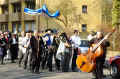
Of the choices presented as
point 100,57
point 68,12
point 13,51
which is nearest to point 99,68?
point 100,57

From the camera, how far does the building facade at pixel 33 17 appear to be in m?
37.2

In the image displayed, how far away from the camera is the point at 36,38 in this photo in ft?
34.2

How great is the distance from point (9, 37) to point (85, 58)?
6.80 metres

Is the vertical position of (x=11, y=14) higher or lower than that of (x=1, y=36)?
higher

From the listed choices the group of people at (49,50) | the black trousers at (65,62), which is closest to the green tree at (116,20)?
the group of people at (49,50)

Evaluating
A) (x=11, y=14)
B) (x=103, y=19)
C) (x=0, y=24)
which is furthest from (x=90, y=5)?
(x=0, y=24)

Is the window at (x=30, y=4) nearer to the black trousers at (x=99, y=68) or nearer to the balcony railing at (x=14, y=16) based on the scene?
the balcony railing at (x=14, y=16)

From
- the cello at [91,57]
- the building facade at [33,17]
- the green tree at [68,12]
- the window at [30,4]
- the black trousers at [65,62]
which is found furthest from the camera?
the window at [30,4]

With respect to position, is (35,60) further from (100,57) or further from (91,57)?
(100,57)

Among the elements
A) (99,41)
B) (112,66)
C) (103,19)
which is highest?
(103,19)

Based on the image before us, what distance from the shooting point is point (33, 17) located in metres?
40.2

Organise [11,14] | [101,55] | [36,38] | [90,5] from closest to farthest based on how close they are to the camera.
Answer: [101,55]
[36,38]
[90,5]
[11,14]

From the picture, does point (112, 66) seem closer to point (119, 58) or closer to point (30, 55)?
point (119, 58)

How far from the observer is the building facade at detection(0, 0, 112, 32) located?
1463 inches
